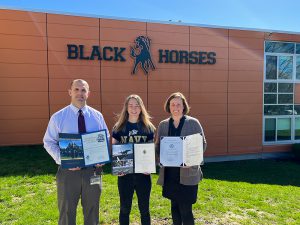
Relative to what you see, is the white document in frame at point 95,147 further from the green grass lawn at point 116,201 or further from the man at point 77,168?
the green grass lawn at point 116,201

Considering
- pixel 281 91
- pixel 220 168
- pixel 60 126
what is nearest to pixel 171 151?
pixel 60 126

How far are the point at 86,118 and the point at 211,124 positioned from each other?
10497 mm

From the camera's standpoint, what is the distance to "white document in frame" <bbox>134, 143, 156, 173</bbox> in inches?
147

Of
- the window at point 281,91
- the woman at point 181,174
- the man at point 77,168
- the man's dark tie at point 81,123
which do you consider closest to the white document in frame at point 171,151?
the woman at point 181,174

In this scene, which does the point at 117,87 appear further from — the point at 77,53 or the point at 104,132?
the point at 104,132

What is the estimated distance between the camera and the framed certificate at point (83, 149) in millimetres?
3426

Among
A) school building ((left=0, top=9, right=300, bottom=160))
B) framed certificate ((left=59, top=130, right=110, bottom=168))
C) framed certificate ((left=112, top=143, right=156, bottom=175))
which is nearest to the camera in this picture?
framed certificate ((left=59, top=130, right=110, bottom=168))

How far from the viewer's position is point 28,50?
10.8 metres

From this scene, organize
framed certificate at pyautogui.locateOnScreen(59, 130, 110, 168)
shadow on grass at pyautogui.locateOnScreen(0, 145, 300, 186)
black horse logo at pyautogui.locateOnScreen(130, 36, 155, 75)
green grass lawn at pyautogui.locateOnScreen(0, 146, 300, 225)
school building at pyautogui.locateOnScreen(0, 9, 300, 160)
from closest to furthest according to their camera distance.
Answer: framed certificate at pyautogui.locateOnScreen(59, 130, 110, 168) < green grass lawn at pyautogui.locateOnScreen(0, 146, 300, 225) < shadow on grass at pyautogui.locateOnScreen(0, 145, 300, 186) < school building at pyautogui.locateOnScreen(0, 9, 300, 160) < black horse logo at pyautogui.locateOnScreen(130, 36, 155, 75)

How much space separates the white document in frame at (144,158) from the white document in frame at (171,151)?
13 centimetres

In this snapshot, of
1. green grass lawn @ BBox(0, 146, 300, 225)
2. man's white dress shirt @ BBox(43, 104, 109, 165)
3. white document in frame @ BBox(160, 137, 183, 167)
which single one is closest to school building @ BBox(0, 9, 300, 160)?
green grass lawn @ BBox(0, 146, 300, 225)

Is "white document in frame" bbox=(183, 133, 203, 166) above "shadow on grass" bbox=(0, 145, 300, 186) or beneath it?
above

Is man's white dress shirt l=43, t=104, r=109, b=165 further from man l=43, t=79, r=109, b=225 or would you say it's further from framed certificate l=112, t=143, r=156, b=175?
framed certificate l=112, t=143, r=156, b=175

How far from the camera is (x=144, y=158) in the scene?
3732 millimetres
